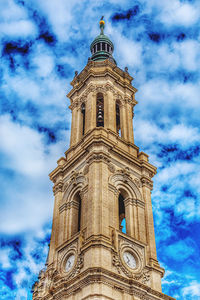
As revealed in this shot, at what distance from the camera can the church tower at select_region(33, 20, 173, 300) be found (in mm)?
27622

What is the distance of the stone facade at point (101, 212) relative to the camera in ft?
90.4

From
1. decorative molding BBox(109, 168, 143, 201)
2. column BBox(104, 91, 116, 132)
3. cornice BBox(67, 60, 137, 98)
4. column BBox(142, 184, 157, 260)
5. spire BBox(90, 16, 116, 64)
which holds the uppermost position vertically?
spire BBox(90, 16, 116, 64)

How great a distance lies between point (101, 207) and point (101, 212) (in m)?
0.41

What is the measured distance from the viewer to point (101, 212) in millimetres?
29891

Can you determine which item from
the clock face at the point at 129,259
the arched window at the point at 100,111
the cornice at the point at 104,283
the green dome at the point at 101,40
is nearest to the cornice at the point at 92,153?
the arched window at the point at 100,111

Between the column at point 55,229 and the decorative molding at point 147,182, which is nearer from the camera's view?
the column at point 55,229

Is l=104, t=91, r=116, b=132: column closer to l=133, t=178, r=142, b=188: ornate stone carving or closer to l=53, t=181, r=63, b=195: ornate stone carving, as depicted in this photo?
l=133, t=178, r=142, b=188: ornate stone carving

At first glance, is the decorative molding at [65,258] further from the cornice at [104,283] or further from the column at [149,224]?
the column at [149,224]

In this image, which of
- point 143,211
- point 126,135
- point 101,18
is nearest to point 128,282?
point 143,211

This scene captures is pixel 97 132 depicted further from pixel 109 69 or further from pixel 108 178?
pixel 109 69

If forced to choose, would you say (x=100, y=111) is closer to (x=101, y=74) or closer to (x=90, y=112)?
(x=90, y=112)

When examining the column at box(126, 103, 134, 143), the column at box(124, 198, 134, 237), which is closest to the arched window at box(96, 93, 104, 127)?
the column at box(126, 103, 134, 143)

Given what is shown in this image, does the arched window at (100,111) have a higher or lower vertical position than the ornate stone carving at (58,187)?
higher

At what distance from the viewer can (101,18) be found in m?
55.1
